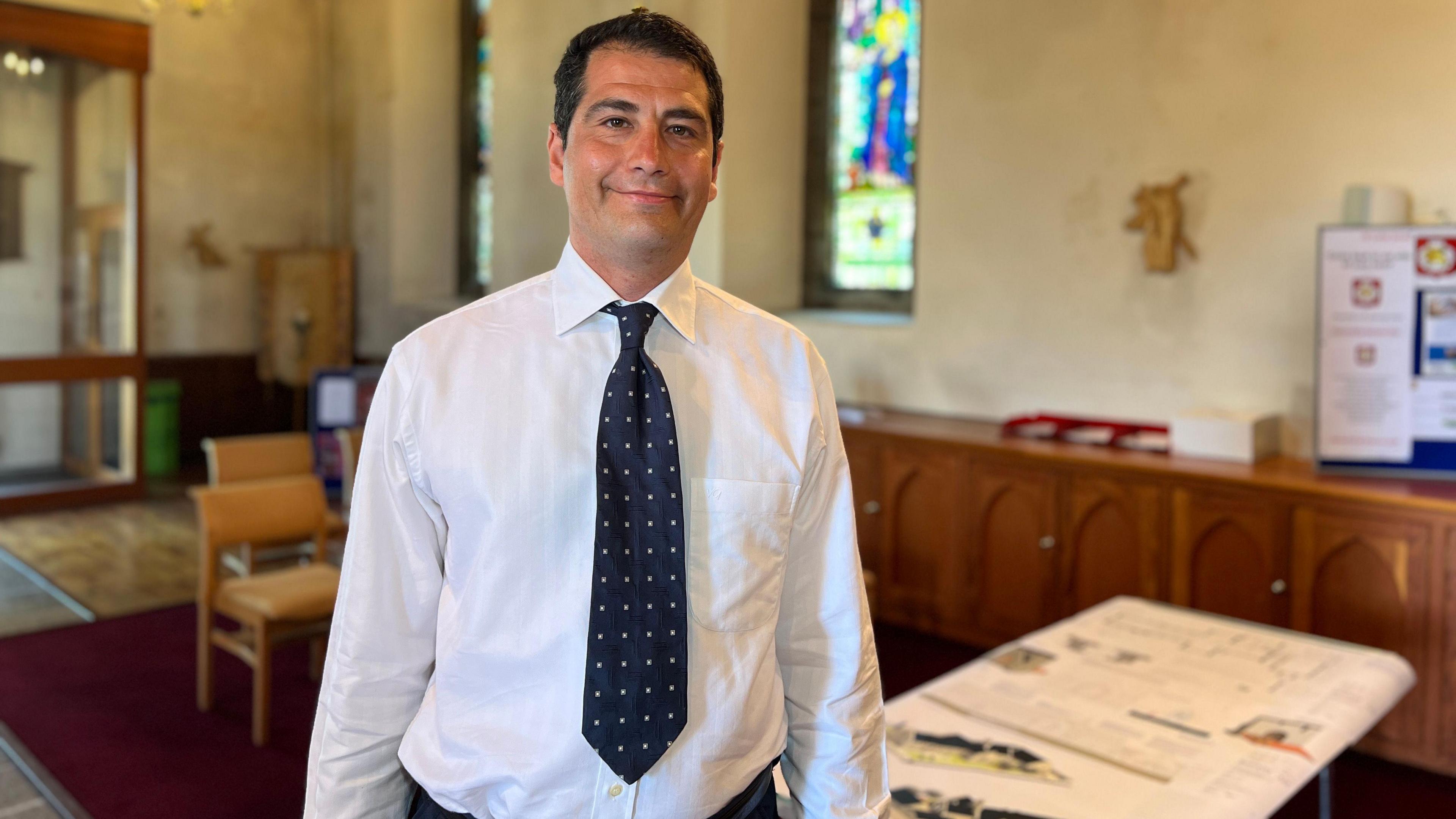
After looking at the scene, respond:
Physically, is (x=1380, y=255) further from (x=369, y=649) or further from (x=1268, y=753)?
(x=369, y=649)

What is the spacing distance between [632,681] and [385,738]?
0.36m

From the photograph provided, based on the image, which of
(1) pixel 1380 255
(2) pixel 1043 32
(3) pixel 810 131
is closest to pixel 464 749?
(1) pixel 1380 255

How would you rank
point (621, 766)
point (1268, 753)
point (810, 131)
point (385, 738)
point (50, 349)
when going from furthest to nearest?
point (50, 349) → point (810, 131) → point (1268, 753) → point (385, 738) → point (621, 766)

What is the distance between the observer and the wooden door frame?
25.0ft

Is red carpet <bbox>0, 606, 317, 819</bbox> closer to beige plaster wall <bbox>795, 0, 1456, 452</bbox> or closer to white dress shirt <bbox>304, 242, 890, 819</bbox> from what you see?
white dress shirt <bbox>304, 242, 890, 819</bbox>

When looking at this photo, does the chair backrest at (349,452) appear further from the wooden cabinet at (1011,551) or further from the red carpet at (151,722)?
the wooden cabinet at (1011,551)

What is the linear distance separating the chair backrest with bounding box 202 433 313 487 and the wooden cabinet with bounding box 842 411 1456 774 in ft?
8.28

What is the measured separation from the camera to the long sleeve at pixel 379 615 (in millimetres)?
1407

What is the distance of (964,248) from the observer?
5582 millimetres

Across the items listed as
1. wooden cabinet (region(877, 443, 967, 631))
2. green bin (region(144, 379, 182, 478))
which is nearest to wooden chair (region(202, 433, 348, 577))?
wooden cabinet (region(877, 443, 967, 631))

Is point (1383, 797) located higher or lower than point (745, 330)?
lower

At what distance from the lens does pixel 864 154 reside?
6.48m

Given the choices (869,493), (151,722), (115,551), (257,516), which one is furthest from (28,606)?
(869,493)

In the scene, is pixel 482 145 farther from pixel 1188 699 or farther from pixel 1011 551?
pixel 1188 699
